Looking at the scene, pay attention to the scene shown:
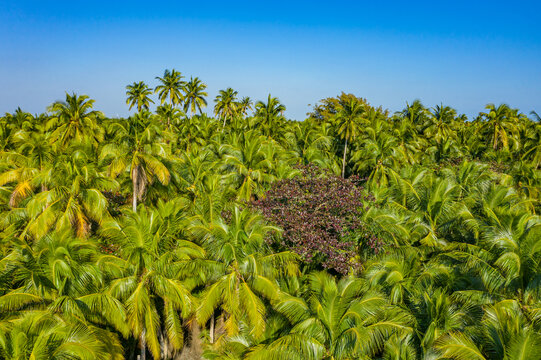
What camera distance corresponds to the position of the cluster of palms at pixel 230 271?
10.8 m

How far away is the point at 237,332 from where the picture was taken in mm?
13602

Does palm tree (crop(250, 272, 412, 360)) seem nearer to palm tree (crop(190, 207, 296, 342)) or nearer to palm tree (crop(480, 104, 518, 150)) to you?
palm tree (crop(190, 207, 296, 342))

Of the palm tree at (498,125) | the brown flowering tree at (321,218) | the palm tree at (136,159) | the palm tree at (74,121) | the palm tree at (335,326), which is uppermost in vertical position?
the palm tree at (498,125)

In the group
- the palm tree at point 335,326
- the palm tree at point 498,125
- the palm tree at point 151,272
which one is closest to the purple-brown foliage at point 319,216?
the palm tree at point 335,326

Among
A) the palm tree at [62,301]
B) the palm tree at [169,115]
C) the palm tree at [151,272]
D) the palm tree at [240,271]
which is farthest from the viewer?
the palm tree at [169,115]

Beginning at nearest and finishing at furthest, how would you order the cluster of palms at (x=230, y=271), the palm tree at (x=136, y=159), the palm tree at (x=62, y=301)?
the palm tree at (x=62, y=301) → the cluster of palms at (x=230, y=271) → the palm tree at (x=136, y=159)

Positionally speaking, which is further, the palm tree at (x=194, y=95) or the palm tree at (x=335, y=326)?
the palm tree at (x=194, y=95)

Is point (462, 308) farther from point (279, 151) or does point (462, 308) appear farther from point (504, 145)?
point (504, 145)

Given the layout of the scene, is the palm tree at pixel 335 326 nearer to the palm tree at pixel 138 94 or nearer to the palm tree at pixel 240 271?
the palm tree at pixel 240 271

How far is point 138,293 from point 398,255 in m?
11.9

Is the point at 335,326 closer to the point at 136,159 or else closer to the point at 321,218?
the point at 321,218

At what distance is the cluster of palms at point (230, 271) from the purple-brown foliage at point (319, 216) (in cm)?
100

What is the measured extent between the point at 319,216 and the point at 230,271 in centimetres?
621

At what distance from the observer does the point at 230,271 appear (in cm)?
1405
